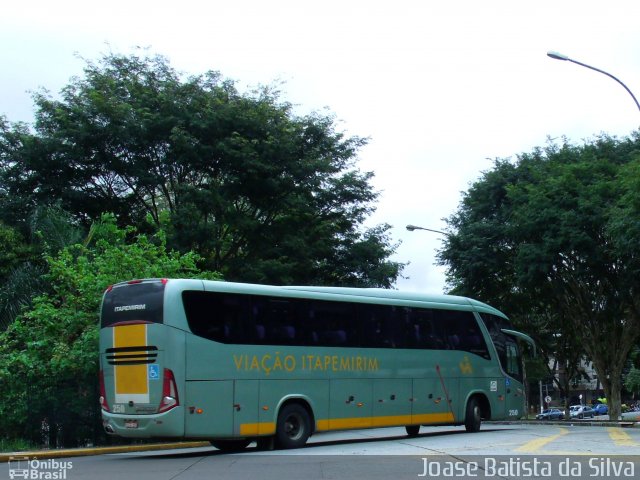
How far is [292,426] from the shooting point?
58.4 ft

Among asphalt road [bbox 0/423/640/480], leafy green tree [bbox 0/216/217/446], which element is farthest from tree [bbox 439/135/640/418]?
leafy green tree [bbox 0/216/217/446]

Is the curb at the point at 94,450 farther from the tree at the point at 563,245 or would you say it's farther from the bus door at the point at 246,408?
the tree at the point at 563,245

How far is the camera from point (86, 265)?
2152 centimetres

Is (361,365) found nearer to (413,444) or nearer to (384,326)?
(384,326)

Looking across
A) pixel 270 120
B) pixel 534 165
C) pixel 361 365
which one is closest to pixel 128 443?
pixel 361 365

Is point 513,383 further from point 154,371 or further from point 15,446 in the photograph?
point 15,446

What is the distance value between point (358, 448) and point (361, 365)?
9.49 ft

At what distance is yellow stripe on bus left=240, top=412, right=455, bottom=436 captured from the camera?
16.8 m

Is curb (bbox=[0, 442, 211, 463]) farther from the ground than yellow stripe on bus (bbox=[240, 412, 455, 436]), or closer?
closer

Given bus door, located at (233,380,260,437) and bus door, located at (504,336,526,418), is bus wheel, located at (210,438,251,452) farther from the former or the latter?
bus door, located at (504,336,526,418)

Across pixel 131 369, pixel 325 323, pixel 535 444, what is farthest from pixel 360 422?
pixel 131 369

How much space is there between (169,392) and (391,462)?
4806mm

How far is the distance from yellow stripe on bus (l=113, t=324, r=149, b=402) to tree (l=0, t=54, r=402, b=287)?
40.3ft

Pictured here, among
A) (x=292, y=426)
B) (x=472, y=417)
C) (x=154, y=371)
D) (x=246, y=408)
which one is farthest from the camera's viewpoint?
(x=472, y=417)
